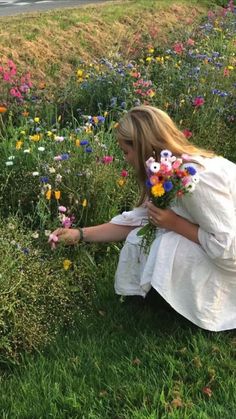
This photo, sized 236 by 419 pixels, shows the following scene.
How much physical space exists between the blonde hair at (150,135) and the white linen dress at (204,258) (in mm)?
129

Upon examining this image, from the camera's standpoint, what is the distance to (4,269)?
263cm

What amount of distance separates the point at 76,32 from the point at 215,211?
6.08m

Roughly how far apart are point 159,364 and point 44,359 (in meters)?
0.53

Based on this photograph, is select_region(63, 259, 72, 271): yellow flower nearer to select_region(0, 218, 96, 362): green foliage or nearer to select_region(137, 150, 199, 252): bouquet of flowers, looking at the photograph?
select_region(0, 218, 96, 362): green foliage

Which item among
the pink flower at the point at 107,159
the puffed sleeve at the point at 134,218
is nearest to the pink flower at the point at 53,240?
the puffed sleeve at the point at 134,218

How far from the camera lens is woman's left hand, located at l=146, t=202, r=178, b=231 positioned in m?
2.71

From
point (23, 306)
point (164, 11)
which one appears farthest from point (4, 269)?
point (164, 11)

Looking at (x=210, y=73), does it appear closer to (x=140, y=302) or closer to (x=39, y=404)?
(x=140, y=302)

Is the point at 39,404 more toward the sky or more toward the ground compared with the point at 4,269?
more toward the ground

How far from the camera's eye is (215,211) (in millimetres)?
2623

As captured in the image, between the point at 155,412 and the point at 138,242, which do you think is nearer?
the point at 155,412

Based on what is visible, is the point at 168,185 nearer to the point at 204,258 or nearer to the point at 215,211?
the point at 215,211

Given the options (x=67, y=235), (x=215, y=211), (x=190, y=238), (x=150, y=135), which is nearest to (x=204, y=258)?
(x=190, y=238)

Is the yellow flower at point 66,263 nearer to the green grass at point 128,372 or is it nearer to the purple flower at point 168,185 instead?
the green grass at point 128,372
